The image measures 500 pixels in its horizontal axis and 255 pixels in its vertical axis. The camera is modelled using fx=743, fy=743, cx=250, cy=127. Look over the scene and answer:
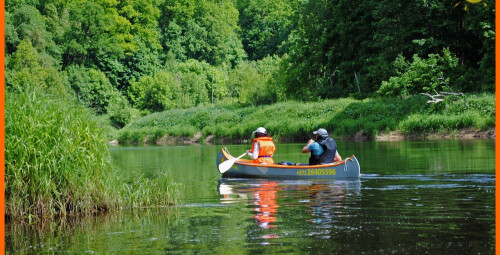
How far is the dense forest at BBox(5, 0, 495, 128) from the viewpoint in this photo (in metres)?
44.1

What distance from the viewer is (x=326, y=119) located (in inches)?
1706

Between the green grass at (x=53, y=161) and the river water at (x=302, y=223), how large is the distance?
→ 333 millimetres

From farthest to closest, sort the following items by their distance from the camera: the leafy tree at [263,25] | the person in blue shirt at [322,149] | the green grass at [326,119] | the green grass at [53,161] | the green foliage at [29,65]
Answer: the leafy tree at [263,25]
the green foliage at [29,65]
the green grass at [326,119]
the person in blue shirt at [322,149]
the green grass at [53,161]

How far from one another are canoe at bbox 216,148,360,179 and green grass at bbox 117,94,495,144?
20.4 metres

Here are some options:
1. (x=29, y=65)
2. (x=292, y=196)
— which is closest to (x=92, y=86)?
(x=29, y=65)

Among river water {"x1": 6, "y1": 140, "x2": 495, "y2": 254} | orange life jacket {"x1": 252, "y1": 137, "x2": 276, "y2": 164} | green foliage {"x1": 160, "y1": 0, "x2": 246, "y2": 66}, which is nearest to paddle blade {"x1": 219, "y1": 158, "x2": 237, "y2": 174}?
orange life jacket {"x1": 252, "y1": 137, "x2": 276, "y2": 164}

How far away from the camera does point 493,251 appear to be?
7523 mm

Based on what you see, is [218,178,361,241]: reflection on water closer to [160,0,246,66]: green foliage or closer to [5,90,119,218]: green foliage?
[5,90,119,218]: green foliage

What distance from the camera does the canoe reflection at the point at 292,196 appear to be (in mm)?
10555

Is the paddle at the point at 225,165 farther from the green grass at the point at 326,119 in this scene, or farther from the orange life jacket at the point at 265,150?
the green grass at the point at 326,119

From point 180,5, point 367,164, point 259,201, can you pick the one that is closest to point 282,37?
point 180,5

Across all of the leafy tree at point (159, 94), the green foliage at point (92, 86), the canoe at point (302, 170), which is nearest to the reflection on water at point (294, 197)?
the canoe at point (302, 170)

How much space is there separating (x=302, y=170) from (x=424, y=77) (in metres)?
27.3

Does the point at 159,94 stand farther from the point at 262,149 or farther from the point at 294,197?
the point at 294,197
